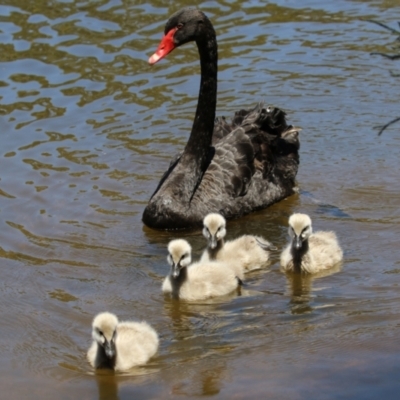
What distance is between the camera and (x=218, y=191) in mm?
8570

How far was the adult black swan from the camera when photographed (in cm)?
832

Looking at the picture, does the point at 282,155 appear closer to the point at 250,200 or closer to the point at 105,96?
the point at 250,200

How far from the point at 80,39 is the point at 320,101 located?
3.66 m

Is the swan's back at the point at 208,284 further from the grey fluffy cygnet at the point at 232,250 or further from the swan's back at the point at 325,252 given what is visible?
the swan's back at the point at 325,252

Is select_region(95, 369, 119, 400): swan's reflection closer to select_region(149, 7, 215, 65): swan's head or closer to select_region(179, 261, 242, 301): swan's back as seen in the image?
select_region(179, 261, 242, 301): swan's back

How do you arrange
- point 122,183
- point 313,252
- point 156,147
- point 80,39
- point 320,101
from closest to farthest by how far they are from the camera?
point 313,252 < point 122,183 < point 156,147 < point 320,101 < point 80,39

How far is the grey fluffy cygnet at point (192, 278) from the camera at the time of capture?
669 centimetres

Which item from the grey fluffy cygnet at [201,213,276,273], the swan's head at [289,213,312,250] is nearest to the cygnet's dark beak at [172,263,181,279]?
the grey fluffy cygnet at [201,213,276,273]

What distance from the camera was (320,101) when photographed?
10.8m

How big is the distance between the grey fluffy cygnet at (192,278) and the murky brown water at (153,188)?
106mm

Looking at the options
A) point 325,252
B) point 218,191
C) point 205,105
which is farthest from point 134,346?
point 205,105

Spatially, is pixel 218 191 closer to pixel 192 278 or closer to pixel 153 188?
pixel 153 188

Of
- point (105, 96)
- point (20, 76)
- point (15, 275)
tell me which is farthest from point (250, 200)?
point (20, 76)

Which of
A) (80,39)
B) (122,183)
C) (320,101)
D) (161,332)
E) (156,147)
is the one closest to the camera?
(161,332)
